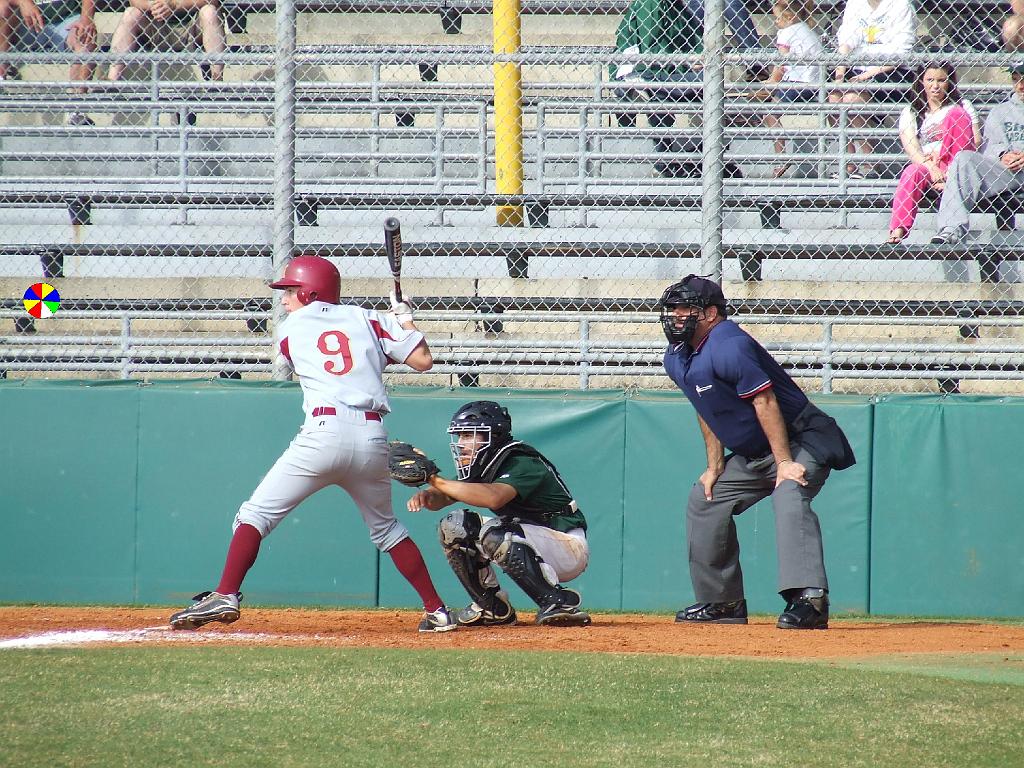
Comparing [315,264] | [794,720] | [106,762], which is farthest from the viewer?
[315,264]

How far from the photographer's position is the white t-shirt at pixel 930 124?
8.54m

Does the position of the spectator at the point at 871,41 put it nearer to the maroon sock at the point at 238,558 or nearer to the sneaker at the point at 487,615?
the sneaker at the point at 487,615

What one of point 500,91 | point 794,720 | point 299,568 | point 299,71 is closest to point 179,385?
point 299,568

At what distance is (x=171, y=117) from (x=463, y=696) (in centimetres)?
777

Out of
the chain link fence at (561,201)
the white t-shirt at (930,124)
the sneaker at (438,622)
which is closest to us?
the sneaker at (438,622)

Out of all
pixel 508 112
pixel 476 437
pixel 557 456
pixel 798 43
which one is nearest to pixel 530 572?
pixel 476 437

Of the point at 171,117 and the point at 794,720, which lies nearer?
the point at 794,720

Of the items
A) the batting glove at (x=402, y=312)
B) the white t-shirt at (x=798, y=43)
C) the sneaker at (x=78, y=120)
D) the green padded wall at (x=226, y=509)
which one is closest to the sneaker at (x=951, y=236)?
the white t-shirt at (x=798, y=43)

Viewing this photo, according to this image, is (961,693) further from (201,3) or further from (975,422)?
(201,3)

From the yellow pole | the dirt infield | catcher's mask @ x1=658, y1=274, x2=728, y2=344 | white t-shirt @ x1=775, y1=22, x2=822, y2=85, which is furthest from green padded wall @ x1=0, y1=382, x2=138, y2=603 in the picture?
white t-shirt @ x1=775, y1=22, x2=822, y2=85

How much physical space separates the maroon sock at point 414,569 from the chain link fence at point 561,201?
5.85 ft

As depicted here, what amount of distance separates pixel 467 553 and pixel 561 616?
578 millimetres

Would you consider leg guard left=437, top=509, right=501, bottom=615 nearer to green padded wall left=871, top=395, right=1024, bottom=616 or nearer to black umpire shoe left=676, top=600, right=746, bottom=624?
black umpire shoe left=676, top=600, right=746, bottom=624

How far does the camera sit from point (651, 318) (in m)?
7.62
